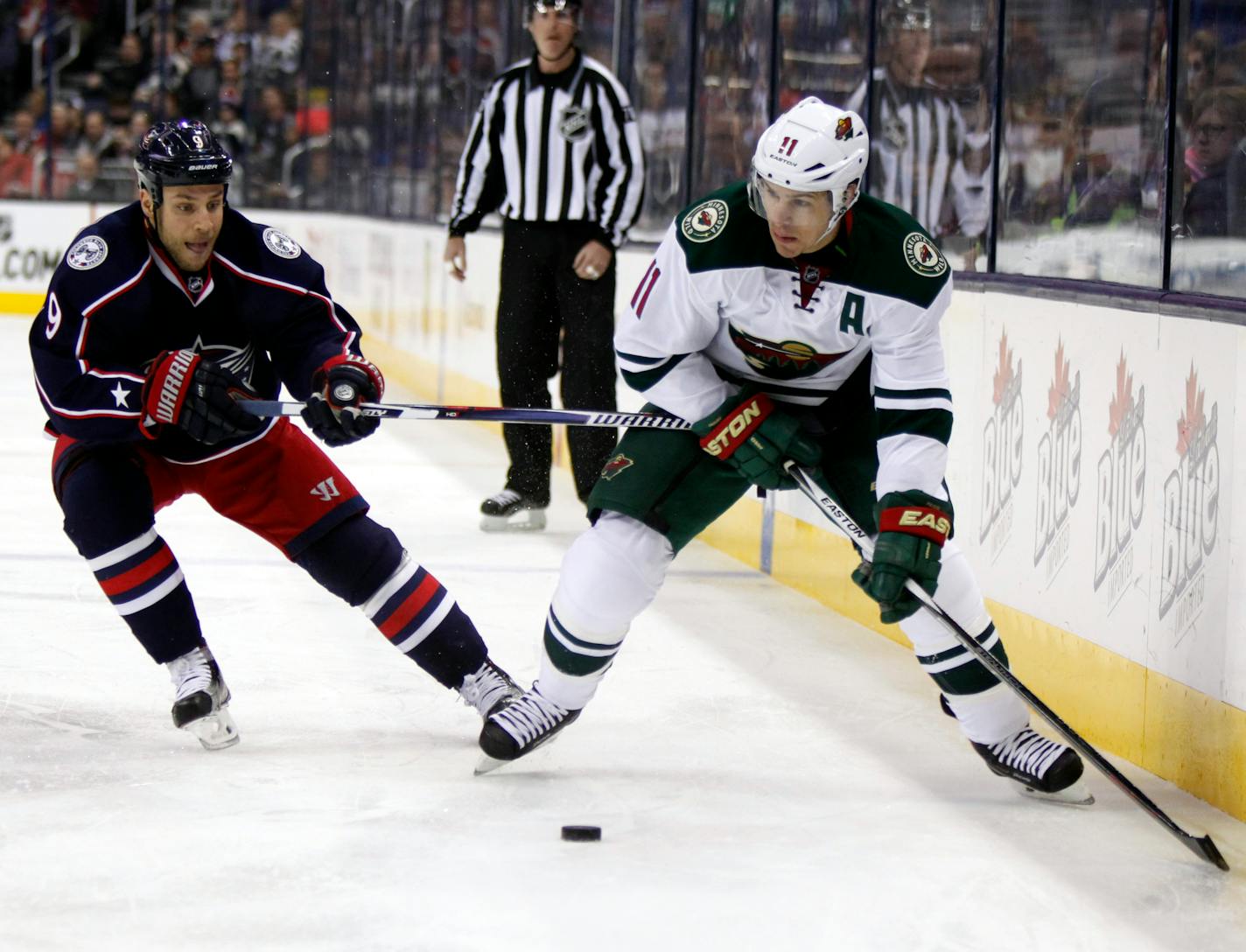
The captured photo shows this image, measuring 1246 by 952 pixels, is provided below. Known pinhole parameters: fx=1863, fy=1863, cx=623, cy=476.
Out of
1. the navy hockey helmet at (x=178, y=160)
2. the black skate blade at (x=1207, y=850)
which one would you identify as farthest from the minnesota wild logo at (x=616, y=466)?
the black skate blade at (x=1207, y=850)

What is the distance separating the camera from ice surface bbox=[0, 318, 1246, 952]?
2.16 m

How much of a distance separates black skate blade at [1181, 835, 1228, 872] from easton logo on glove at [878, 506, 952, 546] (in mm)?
500

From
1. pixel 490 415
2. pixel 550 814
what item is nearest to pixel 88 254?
pixel 490 415

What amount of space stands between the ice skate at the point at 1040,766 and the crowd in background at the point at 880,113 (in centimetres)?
77

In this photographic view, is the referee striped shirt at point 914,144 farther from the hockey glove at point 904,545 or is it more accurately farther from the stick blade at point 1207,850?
the stick blade at point 1207,850

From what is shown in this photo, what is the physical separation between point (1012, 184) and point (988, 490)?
645 millimetres

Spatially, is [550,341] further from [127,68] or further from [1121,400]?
[127,68]

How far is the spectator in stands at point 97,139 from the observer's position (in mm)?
11898

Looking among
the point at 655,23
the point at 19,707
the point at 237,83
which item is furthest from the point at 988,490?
the point at 237,83

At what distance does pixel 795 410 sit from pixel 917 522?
1.10 ft

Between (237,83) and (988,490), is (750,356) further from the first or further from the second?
(237,83)

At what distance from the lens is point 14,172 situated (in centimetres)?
1153

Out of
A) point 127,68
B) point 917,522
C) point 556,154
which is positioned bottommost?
point 917,522

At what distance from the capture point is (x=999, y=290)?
138 inches
